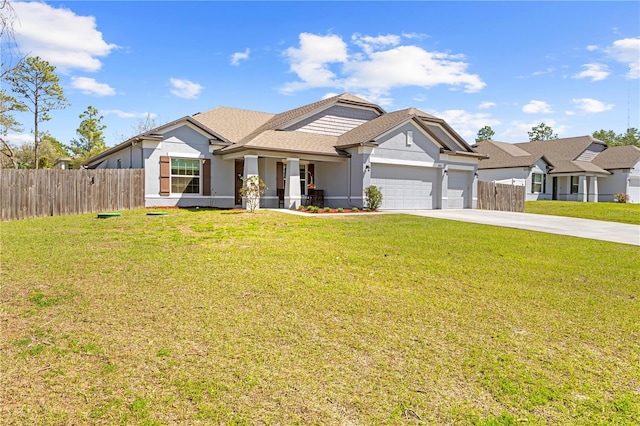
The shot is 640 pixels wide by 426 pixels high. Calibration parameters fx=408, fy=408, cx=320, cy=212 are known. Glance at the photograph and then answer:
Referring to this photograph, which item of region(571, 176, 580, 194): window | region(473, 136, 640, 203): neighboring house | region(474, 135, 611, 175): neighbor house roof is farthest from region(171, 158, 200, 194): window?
region(571, 176, 580, 194): window

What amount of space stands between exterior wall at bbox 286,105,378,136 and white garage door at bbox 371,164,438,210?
3.85m

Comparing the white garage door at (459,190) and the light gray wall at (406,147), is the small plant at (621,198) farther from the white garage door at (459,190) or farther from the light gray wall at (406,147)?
the light gray wall at (406,147)

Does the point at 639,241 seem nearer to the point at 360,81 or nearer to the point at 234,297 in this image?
the point at 234,297

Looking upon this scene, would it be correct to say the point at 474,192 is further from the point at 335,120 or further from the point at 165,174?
the point at 165,174

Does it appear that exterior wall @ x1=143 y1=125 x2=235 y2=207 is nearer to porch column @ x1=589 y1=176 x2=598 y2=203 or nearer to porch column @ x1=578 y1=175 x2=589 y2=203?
porch column @ x1=578 y1=175 x2=589 y2=203

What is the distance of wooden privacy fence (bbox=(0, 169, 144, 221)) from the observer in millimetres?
14867

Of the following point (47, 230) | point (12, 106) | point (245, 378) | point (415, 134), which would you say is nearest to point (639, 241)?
point (415, 134)

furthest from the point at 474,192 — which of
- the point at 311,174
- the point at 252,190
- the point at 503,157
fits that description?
the point at 503,157

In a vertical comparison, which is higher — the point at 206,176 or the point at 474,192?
the point at 206,176

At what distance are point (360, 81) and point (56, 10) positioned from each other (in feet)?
80.4

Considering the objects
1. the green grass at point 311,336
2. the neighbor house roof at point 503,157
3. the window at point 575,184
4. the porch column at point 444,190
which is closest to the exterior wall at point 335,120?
the porch column at point 444,190

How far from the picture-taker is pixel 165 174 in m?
19.1

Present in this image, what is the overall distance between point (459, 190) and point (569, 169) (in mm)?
19741

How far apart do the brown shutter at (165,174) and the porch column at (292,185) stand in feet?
18.1
